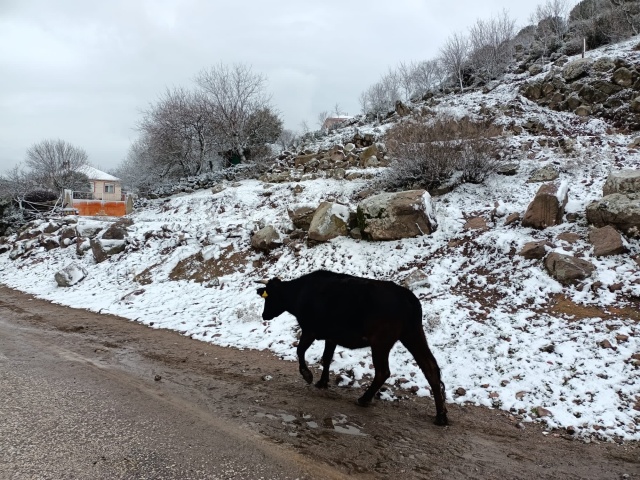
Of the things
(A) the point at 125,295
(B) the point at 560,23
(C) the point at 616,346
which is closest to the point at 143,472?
(C) the point at 616,346

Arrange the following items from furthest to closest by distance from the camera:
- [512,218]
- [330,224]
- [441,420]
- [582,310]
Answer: [330,224], [512,218], [582,310], [441,420]

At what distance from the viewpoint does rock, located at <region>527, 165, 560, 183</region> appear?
10.6m

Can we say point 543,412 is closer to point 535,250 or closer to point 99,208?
point 535,250

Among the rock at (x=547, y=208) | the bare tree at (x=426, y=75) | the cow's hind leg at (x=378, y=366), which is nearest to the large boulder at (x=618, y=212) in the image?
the rock at (x=547, y=208)

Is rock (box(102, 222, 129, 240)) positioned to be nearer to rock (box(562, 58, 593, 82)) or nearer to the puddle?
the puddle

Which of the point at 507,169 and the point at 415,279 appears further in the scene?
the point at 507,169

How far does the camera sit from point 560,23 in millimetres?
30281

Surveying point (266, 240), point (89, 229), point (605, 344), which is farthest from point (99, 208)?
point (605, 344)

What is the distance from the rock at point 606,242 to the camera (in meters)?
6.59

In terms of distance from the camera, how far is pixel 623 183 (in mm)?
7578

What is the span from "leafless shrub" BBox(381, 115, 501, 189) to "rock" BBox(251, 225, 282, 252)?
3913 millimetres

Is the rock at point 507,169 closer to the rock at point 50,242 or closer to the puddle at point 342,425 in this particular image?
the puddle at point 342,425

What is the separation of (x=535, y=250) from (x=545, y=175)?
466 cm

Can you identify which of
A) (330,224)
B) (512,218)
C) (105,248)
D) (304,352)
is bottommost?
(304,352)
